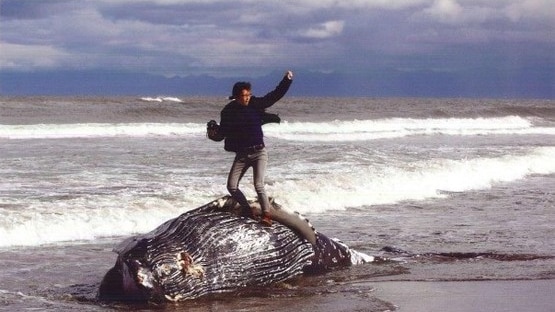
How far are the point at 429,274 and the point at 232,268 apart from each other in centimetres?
235

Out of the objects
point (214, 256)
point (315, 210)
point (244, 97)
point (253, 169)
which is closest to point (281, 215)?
point (253, 169)

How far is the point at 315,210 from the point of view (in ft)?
49.5

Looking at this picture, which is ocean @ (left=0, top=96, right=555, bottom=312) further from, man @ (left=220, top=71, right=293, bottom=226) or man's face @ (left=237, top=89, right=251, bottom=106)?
man's face @ (left=237, top=89, right=251, bottom=106)

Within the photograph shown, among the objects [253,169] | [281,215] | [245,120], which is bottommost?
[281,215]

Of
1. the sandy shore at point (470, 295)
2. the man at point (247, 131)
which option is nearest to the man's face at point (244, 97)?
the man at point (247, 131)

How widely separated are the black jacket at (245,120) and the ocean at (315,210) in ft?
5.16

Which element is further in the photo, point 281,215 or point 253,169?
point 281,215

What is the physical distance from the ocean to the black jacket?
157 cm

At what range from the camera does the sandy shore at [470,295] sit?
328 inches

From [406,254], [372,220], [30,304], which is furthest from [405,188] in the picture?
[30,304]

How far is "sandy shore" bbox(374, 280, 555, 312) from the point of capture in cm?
833

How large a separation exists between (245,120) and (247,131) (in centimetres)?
14

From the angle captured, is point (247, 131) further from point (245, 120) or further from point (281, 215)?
A: point (281, 215)

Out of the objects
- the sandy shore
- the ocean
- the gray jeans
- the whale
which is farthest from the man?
the sandy shore
